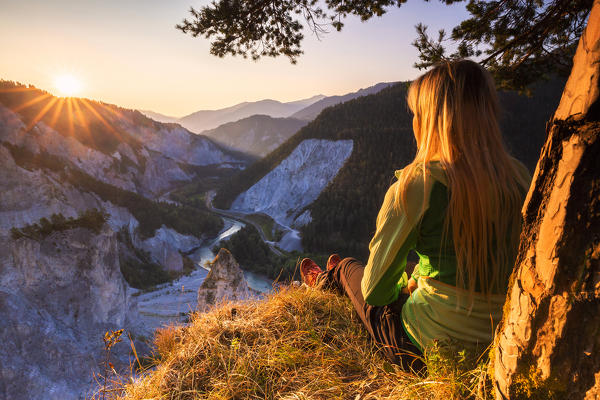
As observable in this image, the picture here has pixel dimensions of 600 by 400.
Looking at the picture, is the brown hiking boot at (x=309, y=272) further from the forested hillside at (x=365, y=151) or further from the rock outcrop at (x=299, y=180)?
the rock outcrop at (x=299, y=180)

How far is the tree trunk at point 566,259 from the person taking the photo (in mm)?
938

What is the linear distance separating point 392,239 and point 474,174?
555 mm

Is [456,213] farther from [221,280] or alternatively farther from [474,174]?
[221,280]

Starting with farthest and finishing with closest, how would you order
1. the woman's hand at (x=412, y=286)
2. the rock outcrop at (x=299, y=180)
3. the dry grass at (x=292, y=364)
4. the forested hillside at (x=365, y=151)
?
the rock outcrop at (x=299, y=180) → the forested hillside at (x=365, y=151) → the woman's hand at (x=412, y=286) → the dry grass at (x=292, y=364)

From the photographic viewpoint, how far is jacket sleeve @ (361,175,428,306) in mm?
1648

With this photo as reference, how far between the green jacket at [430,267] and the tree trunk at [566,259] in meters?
0.50

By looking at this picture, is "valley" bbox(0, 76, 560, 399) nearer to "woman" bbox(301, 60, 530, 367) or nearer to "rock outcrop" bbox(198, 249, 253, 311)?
"rock outcrop" bbox(198, 249, 253, 311)

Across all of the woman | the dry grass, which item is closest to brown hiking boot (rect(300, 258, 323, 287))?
the dry grass

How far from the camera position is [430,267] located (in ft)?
6.30

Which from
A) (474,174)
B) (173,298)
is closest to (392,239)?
(474,174)

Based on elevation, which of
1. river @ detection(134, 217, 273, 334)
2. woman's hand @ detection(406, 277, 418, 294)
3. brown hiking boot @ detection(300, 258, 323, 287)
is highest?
woman's hand @ detection(406, 277, 418, 294)

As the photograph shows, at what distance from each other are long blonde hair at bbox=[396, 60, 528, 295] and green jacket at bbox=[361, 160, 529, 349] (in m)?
0.06

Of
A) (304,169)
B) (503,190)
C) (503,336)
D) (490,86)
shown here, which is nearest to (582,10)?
(490,86)

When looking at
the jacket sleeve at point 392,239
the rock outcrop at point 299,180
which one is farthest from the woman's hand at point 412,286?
the rock outcrop at point 299,180
